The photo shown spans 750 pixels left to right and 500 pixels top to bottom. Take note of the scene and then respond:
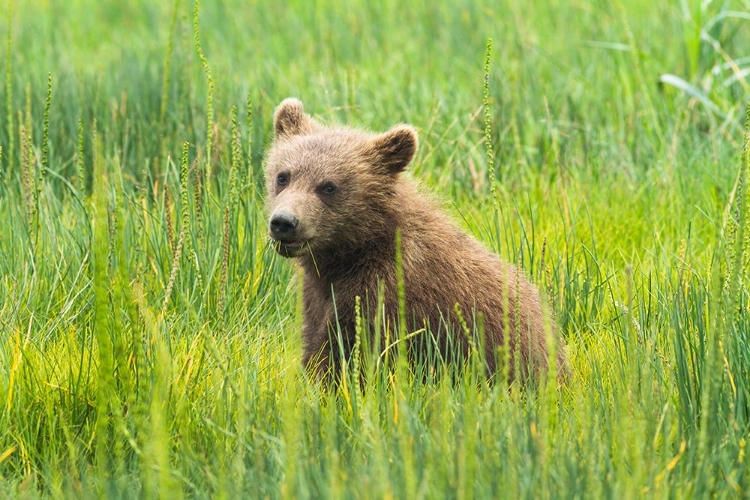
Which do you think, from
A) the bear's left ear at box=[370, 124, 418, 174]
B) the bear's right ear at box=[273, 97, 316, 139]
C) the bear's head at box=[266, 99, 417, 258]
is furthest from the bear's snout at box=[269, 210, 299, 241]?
the bear's right ear at box=[273, 97, 316, 139]

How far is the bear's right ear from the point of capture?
561 centimetres

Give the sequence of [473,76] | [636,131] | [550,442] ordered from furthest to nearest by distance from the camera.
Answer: [473,76] < [636,131] < [550,442]

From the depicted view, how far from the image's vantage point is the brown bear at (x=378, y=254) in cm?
464

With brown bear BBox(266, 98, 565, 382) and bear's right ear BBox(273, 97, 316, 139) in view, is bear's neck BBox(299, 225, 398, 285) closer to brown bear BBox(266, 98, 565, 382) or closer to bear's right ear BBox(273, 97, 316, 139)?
brown bear BBox(266, 98, 565, 382)

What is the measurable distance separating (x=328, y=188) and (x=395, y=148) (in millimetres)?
374

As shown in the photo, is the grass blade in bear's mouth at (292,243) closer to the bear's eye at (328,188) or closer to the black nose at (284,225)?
the black nose at (284,225)

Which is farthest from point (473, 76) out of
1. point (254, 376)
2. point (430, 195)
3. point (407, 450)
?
point (407, 450)

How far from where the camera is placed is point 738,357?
12.1 ft

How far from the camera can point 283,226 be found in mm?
4766

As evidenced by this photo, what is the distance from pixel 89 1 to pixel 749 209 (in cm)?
1076

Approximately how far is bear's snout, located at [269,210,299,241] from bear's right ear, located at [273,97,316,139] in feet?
3.08

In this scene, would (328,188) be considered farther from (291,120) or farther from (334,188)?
(291,120)

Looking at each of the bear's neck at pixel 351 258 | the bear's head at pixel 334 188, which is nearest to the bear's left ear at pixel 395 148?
the bear's head at pixel 334 188

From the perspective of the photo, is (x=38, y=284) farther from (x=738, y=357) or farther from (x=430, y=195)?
(x=738, y=357)
